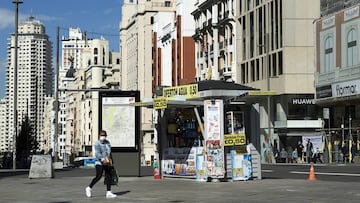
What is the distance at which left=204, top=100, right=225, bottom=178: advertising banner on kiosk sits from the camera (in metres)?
22.2

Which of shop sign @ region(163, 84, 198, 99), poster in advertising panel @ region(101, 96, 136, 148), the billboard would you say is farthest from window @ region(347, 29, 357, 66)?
shop sign @ region(163, 84, 198, 99)

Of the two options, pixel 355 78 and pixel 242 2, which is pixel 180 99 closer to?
pixel 355 78

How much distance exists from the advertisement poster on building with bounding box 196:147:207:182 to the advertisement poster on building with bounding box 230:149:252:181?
94 cm

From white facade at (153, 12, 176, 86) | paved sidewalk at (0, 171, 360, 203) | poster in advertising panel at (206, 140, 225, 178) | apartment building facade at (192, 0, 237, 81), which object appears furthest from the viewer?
white facade at (153, 12, 176, 86)

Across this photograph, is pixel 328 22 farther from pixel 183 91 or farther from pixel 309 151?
pixel 183 91

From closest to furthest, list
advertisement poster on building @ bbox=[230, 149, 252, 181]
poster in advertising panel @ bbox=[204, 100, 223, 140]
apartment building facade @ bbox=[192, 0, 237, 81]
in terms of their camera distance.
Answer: poster in advertising panel @ bbox=[204, 100, 223, 140]
advertisement poster on building @ bbox=[230, 149, 252, 181]
apartment building facade @ bbox=[192, 0, 237, 81]

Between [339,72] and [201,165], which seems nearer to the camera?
[201,165]

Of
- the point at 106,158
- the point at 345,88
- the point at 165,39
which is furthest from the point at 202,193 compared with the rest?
the point at 165,39

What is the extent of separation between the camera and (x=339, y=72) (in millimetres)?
51719

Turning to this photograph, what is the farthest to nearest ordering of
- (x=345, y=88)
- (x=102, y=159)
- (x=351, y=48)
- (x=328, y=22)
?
1. (x=328, y=22)
2. (x=345, y=88)
3. (x=351, y=48)
4. (x=102, y=159)

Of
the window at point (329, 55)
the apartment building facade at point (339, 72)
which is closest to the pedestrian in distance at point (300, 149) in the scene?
the apartment building facade at point (339, 72)

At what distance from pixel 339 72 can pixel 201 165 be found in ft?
101

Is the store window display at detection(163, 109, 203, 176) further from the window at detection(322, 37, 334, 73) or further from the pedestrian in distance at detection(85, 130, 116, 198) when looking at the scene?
the window at detection(322, 37, 334, 73)

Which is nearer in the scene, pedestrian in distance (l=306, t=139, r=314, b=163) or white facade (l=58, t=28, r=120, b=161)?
pedestrian in distance (l=306, t=139, r=314, b=163)
